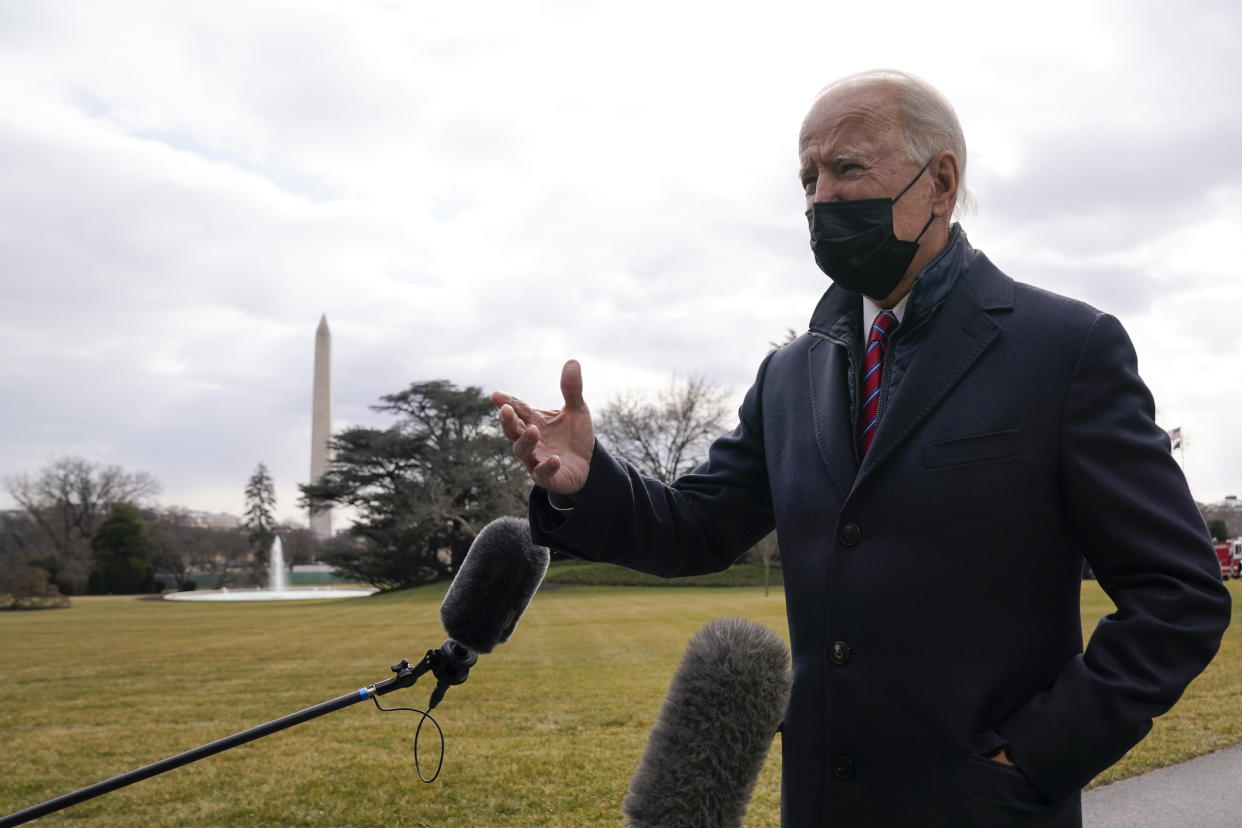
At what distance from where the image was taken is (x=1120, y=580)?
1787 millimetres

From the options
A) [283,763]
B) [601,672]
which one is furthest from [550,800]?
[601,672]

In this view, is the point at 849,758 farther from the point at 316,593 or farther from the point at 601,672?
the point at 316,593

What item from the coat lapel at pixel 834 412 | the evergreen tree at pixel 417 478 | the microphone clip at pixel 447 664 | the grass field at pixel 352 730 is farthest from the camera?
the evergreen tree at pixel 417 478

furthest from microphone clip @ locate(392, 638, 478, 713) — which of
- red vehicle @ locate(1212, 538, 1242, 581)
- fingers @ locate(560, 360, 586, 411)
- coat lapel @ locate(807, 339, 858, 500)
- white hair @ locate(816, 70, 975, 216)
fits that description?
red vehicle @ locate(1212, 538, 1242, 581)

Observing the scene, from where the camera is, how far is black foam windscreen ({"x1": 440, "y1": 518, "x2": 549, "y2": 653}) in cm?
245

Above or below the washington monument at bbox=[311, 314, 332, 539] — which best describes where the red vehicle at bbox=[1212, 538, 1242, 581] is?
below

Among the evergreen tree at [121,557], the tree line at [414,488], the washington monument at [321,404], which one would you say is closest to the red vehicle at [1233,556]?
the tree line at [414,488]

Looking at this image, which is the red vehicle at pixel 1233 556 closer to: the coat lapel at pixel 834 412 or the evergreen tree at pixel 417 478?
the evergreen tree at pixel 417 478

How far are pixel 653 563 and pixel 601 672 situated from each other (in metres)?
10.1

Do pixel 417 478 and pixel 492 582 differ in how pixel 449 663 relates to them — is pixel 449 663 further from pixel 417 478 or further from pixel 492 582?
pixel 417 478

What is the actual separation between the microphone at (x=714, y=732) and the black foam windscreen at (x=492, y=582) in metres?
0.80

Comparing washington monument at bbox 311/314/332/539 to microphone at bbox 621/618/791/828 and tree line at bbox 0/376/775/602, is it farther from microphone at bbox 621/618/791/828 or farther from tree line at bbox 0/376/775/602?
microphone at bbox 621/618/791/828

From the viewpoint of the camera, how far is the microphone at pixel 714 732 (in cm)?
160

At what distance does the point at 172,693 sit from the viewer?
452 inches
